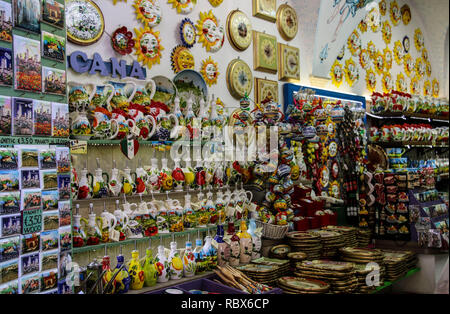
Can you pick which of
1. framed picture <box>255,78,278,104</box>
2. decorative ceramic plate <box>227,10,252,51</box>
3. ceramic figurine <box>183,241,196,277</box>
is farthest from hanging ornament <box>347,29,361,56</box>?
ceramic figurine <box>183,241,196,277</box>

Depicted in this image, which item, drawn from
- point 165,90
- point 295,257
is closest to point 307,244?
point 295,257

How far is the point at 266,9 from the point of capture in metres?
2.99

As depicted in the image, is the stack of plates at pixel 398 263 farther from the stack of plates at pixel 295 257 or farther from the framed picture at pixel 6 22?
the framed picture at pixel 6 22

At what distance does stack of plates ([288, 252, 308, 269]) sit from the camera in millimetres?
2361

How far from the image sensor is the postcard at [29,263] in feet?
4.44

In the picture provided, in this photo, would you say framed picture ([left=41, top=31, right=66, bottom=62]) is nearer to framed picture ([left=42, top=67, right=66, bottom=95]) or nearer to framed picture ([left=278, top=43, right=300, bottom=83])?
framed picture ([left=42, top=67, right=66, bottom=95])

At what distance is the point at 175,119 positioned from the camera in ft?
7.12

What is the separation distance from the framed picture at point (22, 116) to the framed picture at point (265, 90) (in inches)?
73.1

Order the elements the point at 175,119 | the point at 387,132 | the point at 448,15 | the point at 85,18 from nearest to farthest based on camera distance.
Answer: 1. the point at 448,15
2. the point at 85,18
3. the point at 175,119
4. the point at 387,132

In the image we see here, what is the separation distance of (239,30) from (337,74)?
1.34m

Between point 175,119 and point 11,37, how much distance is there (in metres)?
0.95

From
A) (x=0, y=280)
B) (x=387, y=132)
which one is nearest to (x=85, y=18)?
(x=0, y=280)

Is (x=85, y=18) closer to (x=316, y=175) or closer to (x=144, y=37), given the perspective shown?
(x=144, y=37)

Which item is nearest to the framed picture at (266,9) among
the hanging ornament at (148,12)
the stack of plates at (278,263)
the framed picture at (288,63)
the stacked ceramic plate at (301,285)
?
the framed picture at (288,63)
